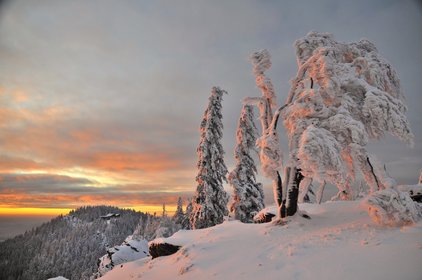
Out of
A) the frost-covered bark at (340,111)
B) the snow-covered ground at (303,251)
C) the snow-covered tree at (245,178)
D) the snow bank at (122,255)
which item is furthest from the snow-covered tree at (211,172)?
the frost-covered bark at (340,111)

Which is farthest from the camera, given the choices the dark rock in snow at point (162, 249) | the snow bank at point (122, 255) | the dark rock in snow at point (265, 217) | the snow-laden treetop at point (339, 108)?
the snow bank at point (122, 255)

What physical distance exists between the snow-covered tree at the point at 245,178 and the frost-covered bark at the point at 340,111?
12.3 metres

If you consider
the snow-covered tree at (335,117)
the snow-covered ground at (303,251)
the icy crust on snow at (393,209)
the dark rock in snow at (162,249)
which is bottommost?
the dark rock in snow at (162,249)

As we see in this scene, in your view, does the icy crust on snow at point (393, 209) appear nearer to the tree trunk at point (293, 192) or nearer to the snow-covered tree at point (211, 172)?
the tree trunk at point (293, 192)

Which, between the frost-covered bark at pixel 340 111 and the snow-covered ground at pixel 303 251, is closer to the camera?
the snow-covered ground at pixel 303 251

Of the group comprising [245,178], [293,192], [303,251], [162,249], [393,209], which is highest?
[245,178]

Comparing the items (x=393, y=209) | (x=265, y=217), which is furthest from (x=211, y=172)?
(x=393, y=209)

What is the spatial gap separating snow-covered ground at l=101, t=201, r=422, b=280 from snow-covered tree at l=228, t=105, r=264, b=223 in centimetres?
1114

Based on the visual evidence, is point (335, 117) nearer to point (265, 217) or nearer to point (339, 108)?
point (339, 108)

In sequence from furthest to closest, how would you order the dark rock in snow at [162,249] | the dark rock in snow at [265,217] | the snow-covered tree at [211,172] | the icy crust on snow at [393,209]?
the snow-covered tree at [211,172] → the dark rock in snow at [265,217] → the dark rock in snow at [162,249] → the icy crust on snow at [393,209]

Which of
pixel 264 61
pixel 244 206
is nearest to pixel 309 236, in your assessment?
pixel 264 61

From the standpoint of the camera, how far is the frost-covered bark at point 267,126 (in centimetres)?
1341

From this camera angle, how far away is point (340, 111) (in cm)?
1229

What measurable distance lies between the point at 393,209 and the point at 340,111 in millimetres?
4418
